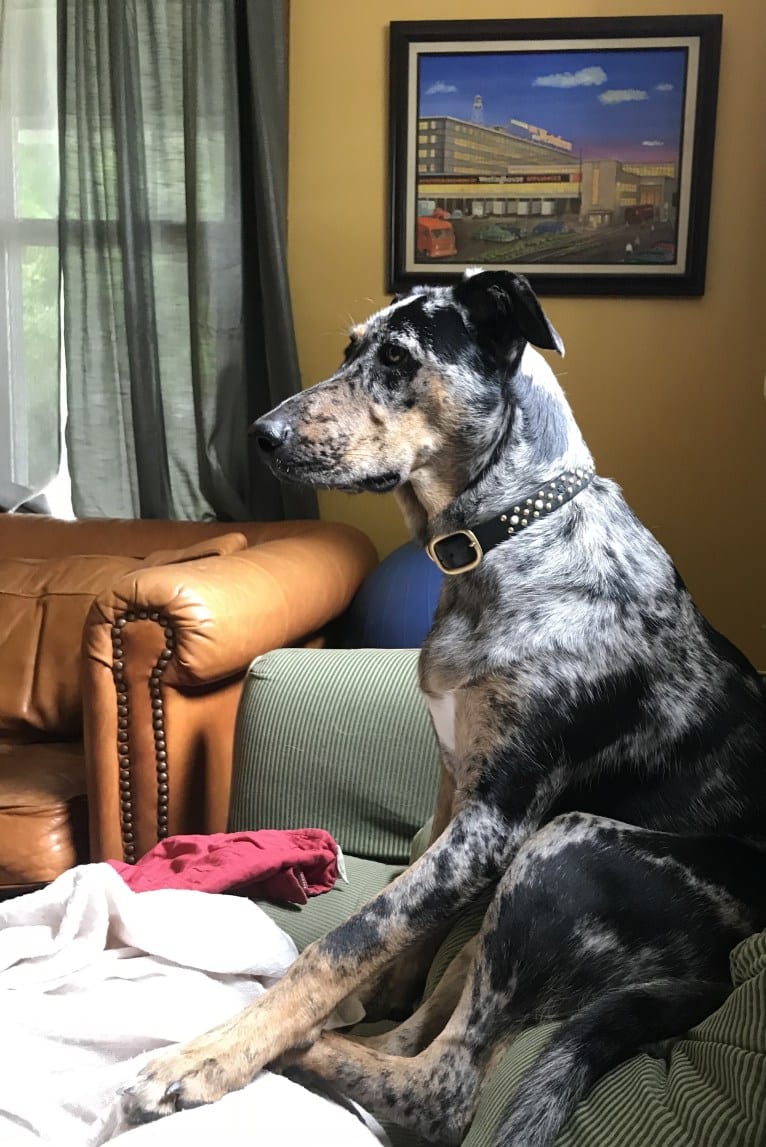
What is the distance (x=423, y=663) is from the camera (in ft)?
4.54

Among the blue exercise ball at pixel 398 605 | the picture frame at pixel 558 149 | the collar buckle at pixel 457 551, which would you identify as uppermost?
the picture frame at pixel 558 149

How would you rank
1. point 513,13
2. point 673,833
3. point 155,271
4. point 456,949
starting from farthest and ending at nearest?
point 155,271
point 513,13
point 456,949
point 673,833

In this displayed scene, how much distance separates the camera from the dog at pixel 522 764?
1077mm

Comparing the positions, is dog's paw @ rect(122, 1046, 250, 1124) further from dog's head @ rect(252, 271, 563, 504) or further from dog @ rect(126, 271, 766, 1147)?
dog's head @ rect(252, 271, 563, 504)

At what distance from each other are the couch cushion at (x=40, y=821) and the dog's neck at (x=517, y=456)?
3.91 ft

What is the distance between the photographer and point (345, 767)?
5.91ft

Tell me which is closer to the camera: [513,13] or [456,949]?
[456,949]

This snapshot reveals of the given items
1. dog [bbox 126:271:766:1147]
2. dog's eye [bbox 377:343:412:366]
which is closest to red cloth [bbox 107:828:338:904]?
dog [bbox 126:271:766:1147]

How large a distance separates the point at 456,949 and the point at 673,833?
0.35 metres

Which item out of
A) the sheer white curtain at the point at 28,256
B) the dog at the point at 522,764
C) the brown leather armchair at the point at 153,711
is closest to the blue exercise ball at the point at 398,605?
the brown leather armchair at the point at 153,711

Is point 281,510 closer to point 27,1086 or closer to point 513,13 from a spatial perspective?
point 513,13

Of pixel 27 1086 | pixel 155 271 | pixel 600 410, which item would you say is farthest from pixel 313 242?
pixel 27 1086

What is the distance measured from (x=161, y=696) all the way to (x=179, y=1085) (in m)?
1.06

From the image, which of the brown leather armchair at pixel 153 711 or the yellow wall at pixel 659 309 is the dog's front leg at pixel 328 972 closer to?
the brown leather armchair at pixel 153 711
